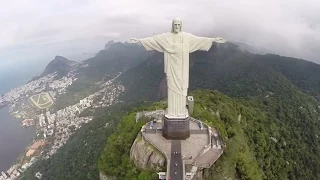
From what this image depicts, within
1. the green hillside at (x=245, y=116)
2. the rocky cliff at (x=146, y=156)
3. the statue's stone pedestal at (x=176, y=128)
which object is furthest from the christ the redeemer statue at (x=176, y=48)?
the green hillside at (x=245, y=116)

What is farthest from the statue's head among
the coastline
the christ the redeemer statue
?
the coastline

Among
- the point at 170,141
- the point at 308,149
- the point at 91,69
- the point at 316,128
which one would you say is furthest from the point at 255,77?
the point at 91,69

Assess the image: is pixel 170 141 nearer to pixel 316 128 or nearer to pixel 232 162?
pixel 232 162

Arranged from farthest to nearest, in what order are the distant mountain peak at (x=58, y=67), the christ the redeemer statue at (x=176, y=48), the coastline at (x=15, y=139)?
the distant mountain peak at (x=58, y=67)
the coastline at (x=15, y=139)
the christ the redeemer statue at (x=176, y=48)

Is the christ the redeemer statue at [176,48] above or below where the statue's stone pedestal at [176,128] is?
above

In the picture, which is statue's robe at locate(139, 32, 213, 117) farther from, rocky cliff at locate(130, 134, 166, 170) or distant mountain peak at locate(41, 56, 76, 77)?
distant mountain peak at locate(41, 56, 76, 77)

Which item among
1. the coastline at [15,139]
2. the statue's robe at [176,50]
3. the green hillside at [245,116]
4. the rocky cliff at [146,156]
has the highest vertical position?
the statue's robe at [176,50]

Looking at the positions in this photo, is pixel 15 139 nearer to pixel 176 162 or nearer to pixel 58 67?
pixel 176 162

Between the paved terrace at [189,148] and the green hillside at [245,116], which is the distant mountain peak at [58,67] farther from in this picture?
the paved terrace at [189,148]
